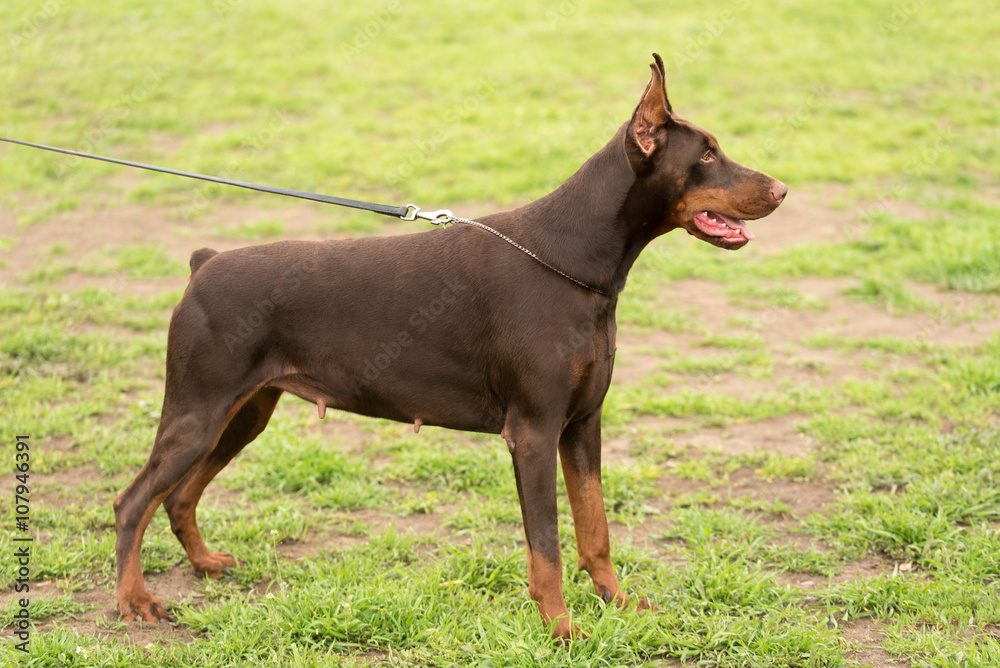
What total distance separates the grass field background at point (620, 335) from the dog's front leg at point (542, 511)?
0.40 ft

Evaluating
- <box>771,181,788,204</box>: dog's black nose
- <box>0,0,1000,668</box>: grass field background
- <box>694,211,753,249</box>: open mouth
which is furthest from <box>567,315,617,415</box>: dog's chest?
<box>0,0,1000,668</box>: grass field background

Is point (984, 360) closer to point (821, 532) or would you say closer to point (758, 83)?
point (821, 532)

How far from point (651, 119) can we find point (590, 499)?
166 cm

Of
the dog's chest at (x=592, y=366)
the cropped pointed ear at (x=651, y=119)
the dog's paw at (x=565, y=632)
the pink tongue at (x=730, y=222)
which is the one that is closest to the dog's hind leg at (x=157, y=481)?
the dog's chest at (x=592, y=366)

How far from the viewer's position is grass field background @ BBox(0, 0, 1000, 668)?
154 inches

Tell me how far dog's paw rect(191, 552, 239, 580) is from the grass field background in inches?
2.7

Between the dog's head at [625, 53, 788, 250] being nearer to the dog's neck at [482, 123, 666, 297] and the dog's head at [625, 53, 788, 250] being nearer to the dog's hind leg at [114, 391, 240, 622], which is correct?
the dog's neck at [482, 123, 666, 297]

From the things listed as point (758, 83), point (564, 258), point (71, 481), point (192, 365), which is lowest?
point (71, 481)

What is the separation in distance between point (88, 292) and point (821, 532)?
627 cm

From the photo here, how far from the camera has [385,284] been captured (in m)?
3.82

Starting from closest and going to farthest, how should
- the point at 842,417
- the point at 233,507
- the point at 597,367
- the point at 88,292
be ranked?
the point at 597,367, the point at 233,507, the point at 842,417, the point at 88,292

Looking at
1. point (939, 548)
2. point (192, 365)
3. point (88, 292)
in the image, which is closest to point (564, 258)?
Answer: point (192, 365)

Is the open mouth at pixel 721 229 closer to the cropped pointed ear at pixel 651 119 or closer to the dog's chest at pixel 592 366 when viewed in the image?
the cropped pointed ear at pixel 651 119

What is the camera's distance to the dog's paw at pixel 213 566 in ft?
14.2
